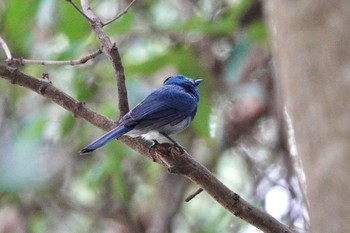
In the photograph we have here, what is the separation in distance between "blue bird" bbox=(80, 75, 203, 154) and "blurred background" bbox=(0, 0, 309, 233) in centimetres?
79

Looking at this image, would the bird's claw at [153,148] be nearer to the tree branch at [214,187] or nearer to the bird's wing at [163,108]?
the tree branch at [214,187]

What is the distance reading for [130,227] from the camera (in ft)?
16.1

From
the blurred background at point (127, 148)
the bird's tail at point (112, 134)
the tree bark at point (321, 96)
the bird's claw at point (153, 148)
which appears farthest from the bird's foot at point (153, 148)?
the blurred background at point (127, 148)

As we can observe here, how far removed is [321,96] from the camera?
2.99 feet

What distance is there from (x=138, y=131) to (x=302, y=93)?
6.10 feet

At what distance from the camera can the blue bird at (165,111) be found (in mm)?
2736

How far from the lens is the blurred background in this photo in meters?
4.39

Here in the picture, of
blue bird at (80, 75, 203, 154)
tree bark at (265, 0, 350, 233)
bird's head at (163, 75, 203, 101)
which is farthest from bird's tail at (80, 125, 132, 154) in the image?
tree bark at (265, 0, 350, 233)

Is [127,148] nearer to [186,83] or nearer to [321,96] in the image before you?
[186,83]

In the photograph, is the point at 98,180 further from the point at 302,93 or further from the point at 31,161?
the point at 302,93

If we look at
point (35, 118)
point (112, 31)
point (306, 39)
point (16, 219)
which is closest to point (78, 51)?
point (112, 31)

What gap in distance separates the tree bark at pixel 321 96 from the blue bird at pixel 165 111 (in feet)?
5.23

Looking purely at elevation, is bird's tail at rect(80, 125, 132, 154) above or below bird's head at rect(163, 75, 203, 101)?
above

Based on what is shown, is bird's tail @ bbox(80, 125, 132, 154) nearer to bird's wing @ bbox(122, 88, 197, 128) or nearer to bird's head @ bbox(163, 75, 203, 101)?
bird's wing @ bbox(122, 88, 197, 128)
